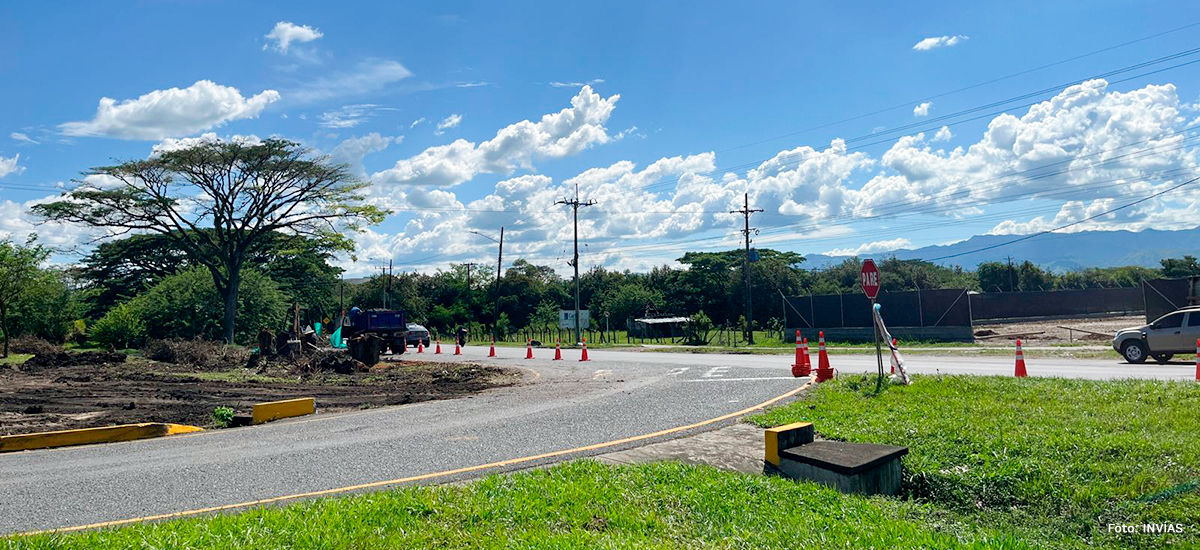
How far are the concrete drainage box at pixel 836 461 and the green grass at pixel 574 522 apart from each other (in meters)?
0.24

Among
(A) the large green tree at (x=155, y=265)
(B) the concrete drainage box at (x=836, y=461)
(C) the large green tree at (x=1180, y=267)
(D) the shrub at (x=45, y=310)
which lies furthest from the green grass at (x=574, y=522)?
(C) the large green tree at (x=1180, y=267)

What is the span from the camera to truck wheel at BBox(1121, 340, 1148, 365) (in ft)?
69.9

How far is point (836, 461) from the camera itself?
6.89 metres

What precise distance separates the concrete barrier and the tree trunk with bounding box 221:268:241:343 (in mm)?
39981

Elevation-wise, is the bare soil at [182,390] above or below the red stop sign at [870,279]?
below

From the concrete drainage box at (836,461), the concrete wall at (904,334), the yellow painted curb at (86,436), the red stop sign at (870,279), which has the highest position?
the red stop sign at (870,279)

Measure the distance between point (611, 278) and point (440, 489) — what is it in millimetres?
87165

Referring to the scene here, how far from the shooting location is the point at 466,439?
9.68m

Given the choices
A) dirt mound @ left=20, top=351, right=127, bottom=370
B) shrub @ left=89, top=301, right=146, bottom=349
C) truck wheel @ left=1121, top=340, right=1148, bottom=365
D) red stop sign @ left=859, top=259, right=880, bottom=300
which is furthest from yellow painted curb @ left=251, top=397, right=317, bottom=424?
shrub @ left=89, top=301, right=146, bottom=349

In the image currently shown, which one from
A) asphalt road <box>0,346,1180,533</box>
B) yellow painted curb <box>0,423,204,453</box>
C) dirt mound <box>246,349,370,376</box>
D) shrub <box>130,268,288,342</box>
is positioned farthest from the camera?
shrub <box>130,268,288,342</box>

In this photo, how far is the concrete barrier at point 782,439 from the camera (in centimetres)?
757

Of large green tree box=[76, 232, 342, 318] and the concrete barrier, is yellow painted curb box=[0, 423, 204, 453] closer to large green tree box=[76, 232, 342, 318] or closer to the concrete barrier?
the concrete barrier

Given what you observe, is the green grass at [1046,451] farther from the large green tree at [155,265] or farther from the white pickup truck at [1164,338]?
the large green tree at [155,265]

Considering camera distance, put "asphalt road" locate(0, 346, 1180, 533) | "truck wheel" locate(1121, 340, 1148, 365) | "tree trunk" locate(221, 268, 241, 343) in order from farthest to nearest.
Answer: "tree trunk" locate(221, 268, 241, 343)
"truck wheel" locate(1121, 340, 1148, 365)
"asphalt road" locate(0, 346, 1180, 533)
